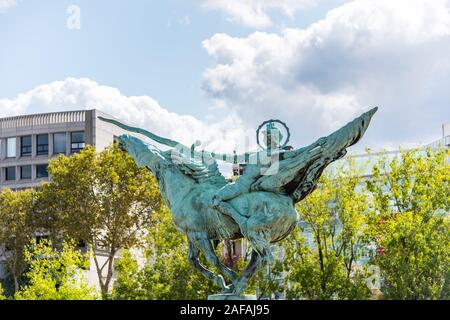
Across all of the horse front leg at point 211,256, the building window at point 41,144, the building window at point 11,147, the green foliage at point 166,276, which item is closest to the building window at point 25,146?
the building window at point 11,147

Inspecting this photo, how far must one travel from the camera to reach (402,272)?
27609 millimetres

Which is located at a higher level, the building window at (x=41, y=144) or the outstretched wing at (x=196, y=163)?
the building window at (x=41, y=144)

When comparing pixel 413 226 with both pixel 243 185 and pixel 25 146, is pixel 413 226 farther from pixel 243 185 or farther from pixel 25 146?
pixel 25 146

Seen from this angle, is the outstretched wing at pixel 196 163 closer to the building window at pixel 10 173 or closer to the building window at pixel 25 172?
the building window at pixel 25 172

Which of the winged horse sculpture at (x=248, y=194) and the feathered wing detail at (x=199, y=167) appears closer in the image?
the winged horse sculpture at (x=248, y=194)

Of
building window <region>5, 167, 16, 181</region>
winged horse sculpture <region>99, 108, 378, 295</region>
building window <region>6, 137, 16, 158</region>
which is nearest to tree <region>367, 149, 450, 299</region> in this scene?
winged horse sculpture <region>99, 108, 378, 295</region>

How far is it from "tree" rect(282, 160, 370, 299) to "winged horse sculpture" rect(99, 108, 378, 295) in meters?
15.7

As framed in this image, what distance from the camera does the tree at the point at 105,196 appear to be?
36344mm

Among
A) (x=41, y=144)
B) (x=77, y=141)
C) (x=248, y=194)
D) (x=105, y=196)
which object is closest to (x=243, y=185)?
(x=248, y=194)

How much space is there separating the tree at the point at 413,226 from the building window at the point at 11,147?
30674 mm

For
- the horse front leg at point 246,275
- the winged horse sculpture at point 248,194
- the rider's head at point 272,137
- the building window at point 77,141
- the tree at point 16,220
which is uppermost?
the building window at point 77,141

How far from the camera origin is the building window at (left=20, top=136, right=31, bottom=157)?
52344mm

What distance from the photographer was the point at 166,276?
101 feet
